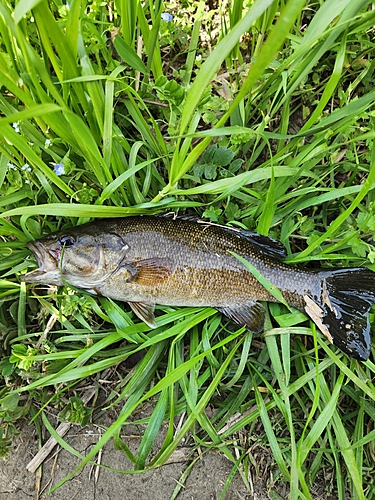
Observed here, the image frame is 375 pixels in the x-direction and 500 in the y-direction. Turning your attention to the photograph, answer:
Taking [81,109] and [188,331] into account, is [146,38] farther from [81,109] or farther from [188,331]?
[188,331]

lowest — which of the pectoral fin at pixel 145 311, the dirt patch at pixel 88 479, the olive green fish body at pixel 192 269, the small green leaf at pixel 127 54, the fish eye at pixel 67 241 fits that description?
the dirt patch at pixel 88 479

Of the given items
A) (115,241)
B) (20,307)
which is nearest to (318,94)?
(115,241)

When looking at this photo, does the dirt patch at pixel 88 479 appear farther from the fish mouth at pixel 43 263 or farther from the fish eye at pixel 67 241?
the fish eye at pixel 67 241

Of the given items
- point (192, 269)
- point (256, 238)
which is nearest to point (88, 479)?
point (192, 269)

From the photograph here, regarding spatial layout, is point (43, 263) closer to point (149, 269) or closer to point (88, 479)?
point (149, 269)

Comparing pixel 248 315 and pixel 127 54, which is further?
pixel 248 315

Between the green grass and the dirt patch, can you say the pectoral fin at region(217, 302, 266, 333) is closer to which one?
the green grass

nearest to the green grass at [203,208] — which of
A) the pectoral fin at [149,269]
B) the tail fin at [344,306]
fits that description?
the tail fin at [344,306]

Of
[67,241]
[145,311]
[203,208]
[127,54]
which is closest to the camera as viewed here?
[127,54]
